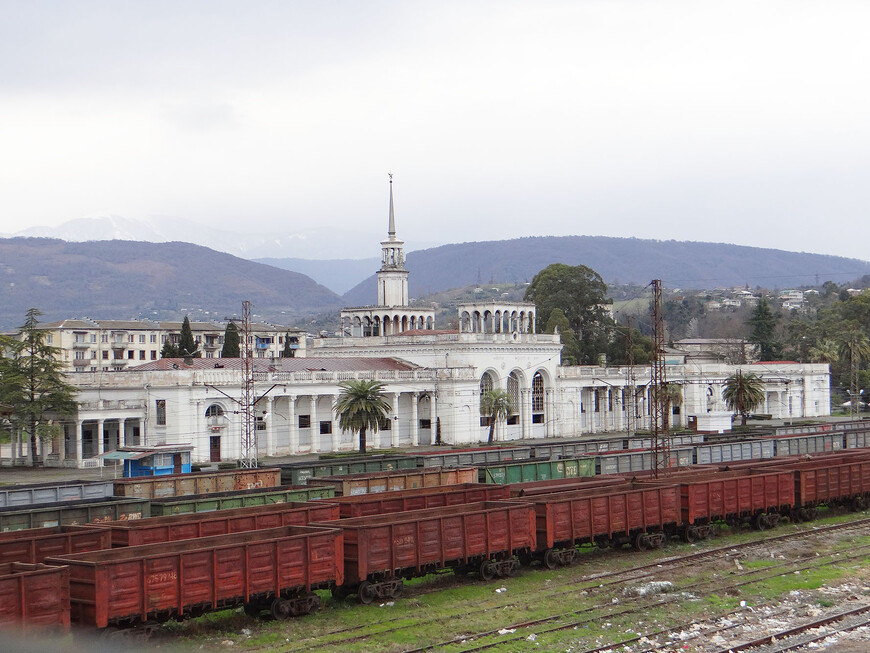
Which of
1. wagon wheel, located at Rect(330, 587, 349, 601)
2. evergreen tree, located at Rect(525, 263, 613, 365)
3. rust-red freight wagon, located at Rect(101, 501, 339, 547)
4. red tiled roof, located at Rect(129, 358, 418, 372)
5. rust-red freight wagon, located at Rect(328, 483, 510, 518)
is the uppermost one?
evergreen tree, located at Rect(525, 263, 613, 365)

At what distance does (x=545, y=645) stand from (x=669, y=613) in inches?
190

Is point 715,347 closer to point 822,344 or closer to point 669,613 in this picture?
point 822,344

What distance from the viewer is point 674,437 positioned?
86.1m

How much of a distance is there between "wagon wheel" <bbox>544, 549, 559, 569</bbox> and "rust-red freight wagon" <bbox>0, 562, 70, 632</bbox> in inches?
641

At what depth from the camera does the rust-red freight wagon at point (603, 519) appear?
34.8 m

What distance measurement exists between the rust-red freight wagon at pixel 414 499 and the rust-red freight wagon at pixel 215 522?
131 cm

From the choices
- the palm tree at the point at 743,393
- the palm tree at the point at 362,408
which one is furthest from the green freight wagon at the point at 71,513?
the palm tree at the point at 743,393

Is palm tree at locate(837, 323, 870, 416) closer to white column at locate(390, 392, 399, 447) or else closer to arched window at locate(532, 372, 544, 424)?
arched window at locate(532, 372, 544, 424)

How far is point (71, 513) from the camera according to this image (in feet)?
128

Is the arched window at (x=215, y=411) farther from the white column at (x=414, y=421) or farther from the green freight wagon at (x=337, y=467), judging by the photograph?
the green freight wagon at (x=337, y=467)

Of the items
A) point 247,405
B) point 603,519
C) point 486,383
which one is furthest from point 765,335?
point 603,519

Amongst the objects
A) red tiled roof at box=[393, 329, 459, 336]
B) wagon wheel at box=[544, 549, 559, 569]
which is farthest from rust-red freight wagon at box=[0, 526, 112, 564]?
red tiled roof at box=[393, 329, 459, 336]

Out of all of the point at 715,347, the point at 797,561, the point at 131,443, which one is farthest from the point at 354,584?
the point at 715,347

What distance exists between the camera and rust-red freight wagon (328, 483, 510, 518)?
123 ft
